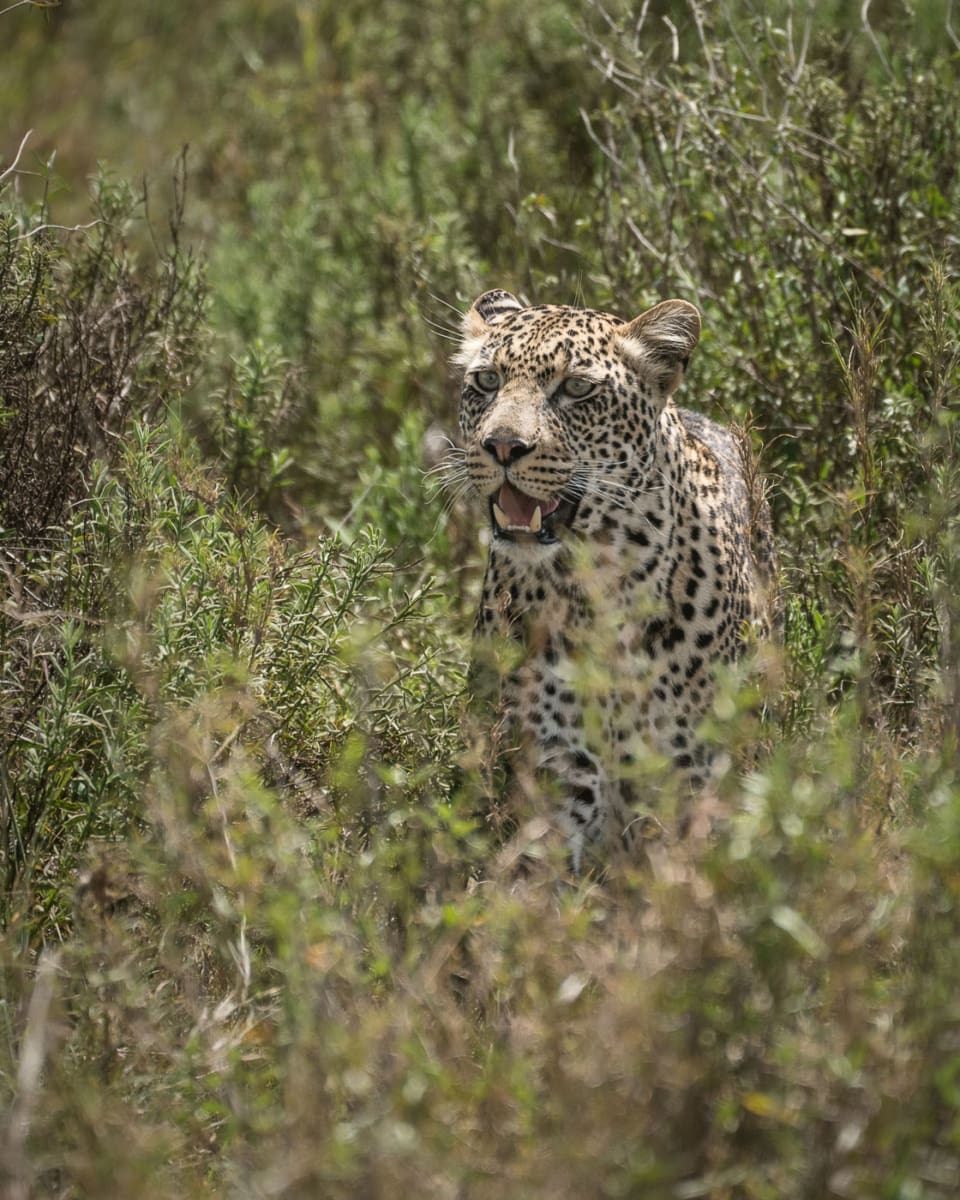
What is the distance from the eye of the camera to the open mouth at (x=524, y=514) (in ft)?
14.9

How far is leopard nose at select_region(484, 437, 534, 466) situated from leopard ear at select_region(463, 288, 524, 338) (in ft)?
2.36

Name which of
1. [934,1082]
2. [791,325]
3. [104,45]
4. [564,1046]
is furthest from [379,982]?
[104,45]

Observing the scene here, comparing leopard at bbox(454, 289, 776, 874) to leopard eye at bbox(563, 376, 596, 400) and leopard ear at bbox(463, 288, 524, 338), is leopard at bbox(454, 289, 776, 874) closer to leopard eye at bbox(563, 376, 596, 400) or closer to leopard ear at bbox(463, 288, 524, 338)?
leopard eye at bbox(563, 376, 596, 400)

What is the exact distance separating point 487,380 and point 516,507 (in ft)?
1.53

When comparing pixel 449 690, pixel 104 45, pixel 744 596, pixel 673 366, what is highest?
pixel 673 366

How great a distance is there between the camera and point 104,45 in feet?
40.8

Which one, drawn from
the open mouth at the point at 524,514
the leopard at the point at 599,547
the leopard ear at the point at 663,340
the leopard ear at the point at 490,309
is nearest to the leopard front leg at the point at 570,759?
the leopard at the point at 599,547

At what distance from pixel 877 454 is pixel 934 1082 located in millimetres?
3261

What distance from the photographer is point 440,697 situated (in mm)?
4883

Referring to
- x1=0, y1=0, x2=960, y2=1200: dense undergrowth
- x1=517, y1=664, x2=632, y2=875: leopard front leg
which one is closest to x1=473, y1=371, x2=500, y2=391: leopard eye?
x1=0, y1=0, x2=960, y2=1200: dense undergrowth

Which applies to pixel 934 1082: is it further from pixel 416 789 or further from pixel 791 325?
pixel 791 325

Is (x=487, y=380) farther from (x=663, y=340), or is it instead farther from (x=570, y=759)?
(x=570, y=759)

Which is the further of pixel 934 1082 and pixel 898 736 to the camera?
pixel 898 736

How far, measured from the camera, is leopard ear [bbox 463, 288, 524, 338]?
16.7 ft
